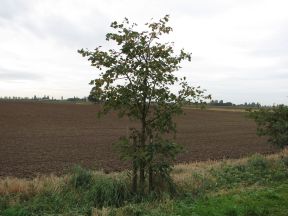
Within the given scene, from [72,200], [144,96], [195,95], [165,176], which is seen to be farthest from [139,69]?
[72,200]

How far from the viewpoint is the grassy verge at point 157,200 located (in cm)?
825

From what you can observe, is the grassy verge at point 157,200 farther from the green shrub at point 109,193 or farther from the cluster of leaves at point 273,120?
the cluster of leaves at point 273,120

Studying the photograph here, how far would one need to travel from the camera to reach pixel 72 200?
32.0 feet

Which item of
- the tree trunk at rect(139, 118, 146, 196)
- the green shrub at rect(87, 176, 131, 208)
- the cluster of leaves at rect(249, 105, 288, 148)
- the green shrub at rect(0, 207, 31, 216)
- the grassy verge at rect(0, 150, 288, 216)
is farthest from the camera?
the cluster of leaves at rect(249, 105, 288, 148)

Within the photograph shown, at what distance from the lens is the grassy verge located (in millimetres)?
8250

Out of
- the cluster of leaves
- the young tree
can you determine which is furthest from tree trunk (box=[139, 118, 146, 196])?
the cluster of leaves

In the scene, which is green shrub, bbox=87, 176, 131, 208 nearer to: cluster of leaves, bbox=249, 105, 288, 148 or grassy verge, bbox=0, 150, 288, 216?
grassy verge, bbox=0, 150, 288, 216

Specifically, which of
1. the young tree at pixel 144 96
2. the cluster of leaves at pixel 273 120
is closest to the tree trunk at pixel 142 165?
the young tree at pixel 144 96

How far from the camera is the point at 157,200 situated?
373 inches

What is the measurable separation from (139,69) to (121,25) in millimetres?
1141

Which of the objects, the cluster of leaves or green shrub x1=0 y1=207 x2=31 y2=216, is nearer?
green shrub x1=0 y1=207 x2=31 y2=216

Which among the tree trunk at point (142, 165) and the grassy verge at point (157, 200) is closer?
the grassy verge at point (157, 200)

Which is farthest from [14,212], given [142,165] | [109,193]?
[142,165]

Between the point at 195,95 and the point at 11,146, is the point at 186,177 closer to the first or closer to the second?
the point at 195,95
